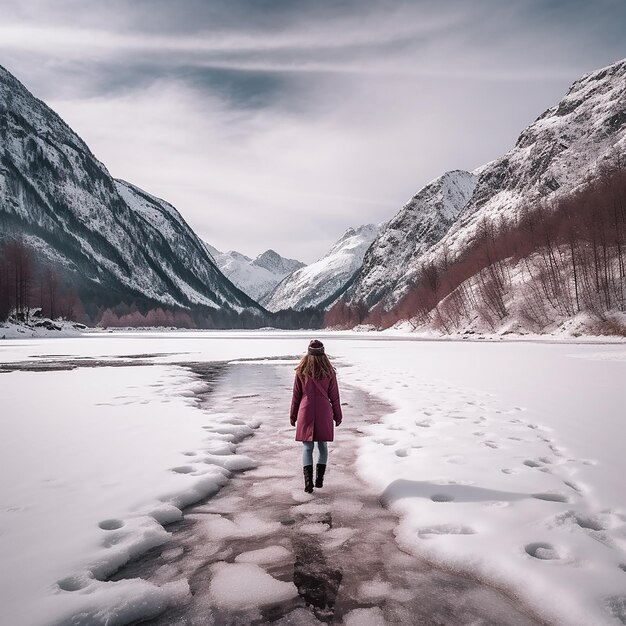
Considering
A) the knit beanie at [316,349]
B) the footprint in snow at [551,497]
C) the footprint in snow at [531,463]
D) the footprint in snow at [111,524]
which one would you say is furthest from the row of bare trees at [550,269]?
the footprint in snow at [111,524]

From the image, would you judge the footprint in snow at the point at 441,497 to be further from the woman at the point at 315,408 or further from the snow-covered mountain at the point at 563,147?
the snow-covered mountain at the point at 563,147

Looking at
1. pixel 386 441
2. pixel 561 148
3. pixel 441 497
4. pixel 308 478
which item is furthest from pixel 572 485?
pixel 561 148

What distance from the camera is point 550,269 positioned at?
175 feet

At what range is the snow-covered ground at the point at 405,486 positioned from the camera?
3285 mm

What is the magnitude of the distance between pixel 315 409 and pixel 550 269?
2221 inches

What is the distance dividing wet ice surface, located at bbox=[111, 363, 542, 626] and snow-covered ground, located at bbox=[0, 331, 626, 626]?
194 mm

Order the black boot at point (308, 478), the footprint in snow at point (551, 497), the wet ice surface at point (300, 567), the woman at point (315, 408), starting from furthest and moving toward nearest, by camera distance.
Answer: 1. the woman at point (315, 408)
2. the black boot at point (308, 478)
3. the footprint in snow at point (551, 497)
4. the wet ice surface at point (300, 567)

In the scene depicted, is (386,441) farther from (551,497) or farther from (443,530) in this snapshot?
(443,530)

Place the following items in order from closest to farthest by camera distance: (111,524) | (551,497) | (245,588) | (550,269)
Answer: (245,588), (111,524), (551,497), (550,269)

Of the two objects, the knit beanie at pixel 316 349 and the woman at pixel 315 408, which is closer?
the woman at pixel 315 408

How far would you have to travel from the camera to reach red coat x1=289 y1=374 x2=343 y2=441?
5.66 m

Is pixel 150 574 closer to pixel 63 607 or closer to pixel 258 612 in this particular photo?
pixel 63 607

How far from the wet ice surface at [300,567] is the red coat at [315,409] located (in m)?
0.73

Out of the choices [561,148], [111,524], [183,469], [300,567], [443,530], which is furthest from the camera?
[561,148]
